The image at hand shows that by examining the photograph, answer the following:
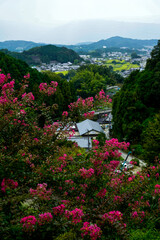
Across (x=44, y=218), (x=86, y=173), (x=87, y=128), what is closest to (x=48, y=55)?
(x=87, y=128)

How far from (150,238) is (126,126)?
1348 cm

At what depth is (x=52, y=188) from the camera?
3.36 metres

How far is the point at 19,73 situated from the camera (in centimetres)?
2638

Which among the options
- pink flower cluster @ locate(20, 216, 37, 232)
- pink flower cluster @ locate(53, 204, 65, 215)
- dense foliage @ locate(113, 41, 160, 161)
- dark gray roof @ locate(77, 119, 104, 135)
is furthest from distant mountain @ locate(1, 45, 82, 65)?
pink flower cluster @ locate(20, 216, 37, 232)

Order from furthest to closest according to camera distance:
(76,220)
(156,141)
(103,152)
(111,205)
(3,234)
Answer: (156,141)
(103,152)
(111,205)
(76,220)
(3,234)

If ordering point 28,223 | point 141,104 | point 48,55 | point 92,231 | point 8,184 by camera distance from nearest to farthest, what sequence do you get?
point 28,223
point 92,231
point 8,184
point 141,104
point 48,55

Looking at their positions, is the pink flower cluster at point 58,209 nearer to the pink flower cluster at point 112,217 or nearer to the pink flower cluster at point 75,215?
the pink flower cluster at point 75,215

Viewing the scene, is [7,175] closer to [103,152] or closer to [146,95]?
[103,152]

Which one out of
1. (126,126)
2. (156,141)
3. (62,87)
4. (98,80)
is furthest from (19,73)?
(98,80)

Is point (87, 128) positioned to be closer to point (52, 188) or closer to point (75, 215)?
point (52, 188)

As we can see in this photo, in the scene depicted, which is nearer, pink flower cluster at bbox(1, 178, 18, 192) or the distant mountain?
pink flower cluster at bbox(1, 178, 18, 192)

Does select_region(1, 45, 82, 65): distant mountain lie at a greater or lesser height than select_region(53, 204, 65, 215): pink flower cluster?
greater

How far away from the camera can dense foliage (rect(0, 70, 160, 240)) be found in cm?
262

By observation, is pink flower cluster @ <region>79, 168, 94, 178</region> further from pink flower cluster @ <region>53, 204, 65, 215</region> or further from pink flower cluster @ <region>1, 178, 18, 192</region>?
pink flower cluster @ <region>1, 178, 18, 192</region>
